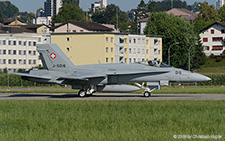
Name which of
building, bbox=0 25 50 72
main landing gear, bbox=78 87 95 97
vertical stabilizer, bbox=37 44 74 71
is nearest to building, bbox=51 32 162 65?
building, bbox=0 25 50 72

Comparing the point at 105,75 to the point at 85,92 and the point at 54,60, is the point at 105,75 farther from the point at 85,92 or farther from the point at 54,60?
the point at 54,60

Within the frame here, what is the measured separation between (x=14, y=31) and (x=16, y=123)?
106 metres

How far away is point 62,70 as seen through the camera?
114 ft

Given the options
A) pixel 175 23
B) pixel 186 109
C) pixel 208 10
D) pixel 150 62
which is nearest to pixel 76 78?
pixel 150 62

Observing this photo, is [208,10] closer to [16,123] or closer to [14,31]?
[14,31]

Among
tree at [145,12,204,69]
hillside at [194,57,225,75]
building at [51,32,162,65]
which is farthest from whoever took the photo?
hillside at [194,57,225,75]

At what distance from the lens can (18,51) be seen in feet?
353

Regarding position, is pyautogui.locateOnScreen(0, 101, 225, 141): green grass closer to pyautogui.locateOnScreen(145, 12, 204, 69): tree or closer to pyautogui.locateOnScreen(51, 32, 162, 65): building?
pyautogui.locateOnScreen(51, 32, 162, 65): building

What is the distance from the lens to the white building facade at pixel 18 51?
105062mm

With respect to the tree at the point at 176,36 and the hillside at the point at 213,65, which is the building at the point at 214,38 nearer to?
the hillside at the point at 213,65

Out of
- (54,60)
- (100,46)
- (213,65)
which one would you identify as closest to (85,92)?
(54,60)

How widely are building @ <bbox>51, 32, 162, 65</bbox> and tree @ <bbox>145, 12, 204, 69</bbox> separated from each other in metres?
9.03

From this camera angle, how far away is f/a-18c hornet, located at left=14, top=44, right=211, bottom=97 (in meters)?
32.4

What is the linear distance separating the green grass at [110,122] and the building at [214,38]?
397 ft
